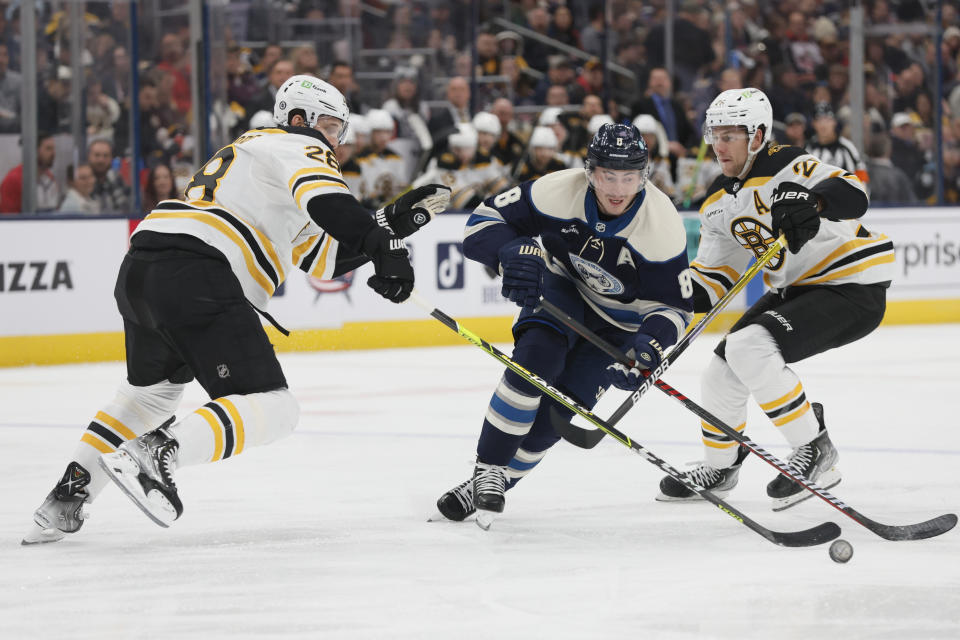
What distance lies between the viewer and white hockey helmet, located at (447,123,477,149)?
8664 millimetres

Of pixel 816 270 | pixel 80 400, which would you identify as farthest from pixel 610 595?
pixel 80 400

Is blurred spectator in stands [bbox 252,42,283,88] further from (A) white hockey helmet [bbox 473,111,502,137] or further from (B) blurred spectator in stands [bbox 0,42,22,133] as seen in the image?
(B) blurred spectator in stands [bbox 0,42,22,133]

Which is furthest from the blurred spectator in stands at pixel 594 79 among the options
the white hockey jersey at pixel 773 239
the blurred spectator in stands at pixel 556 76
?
the white hockey jersey at pixel 773 239

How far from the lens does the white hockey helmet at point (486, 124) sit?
8789mm

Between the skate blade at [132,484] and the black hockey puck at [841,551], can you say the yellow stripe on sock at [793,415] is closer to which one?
the black hockey puck at [841,551]

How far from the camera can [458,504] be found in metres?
3.60

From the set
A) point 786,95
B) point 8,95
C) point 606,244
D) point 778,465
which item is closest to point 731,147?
point 606,244

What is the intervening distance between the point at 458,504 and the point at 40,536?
1.01m

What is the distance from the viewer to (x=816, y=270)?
154 inches

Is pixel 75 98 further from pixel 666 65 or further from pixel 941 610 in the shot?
pixel 941 610

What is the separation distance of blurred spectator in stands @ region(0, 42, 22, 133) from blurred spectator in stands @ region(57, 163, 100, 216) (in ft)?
1.24

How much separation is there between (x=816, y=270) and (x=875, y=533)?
33.3 inches

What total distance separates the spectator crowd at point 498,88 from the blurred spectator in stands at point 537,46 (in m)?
0.01

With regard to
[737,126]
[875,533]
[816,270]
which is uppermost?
[737,126]
